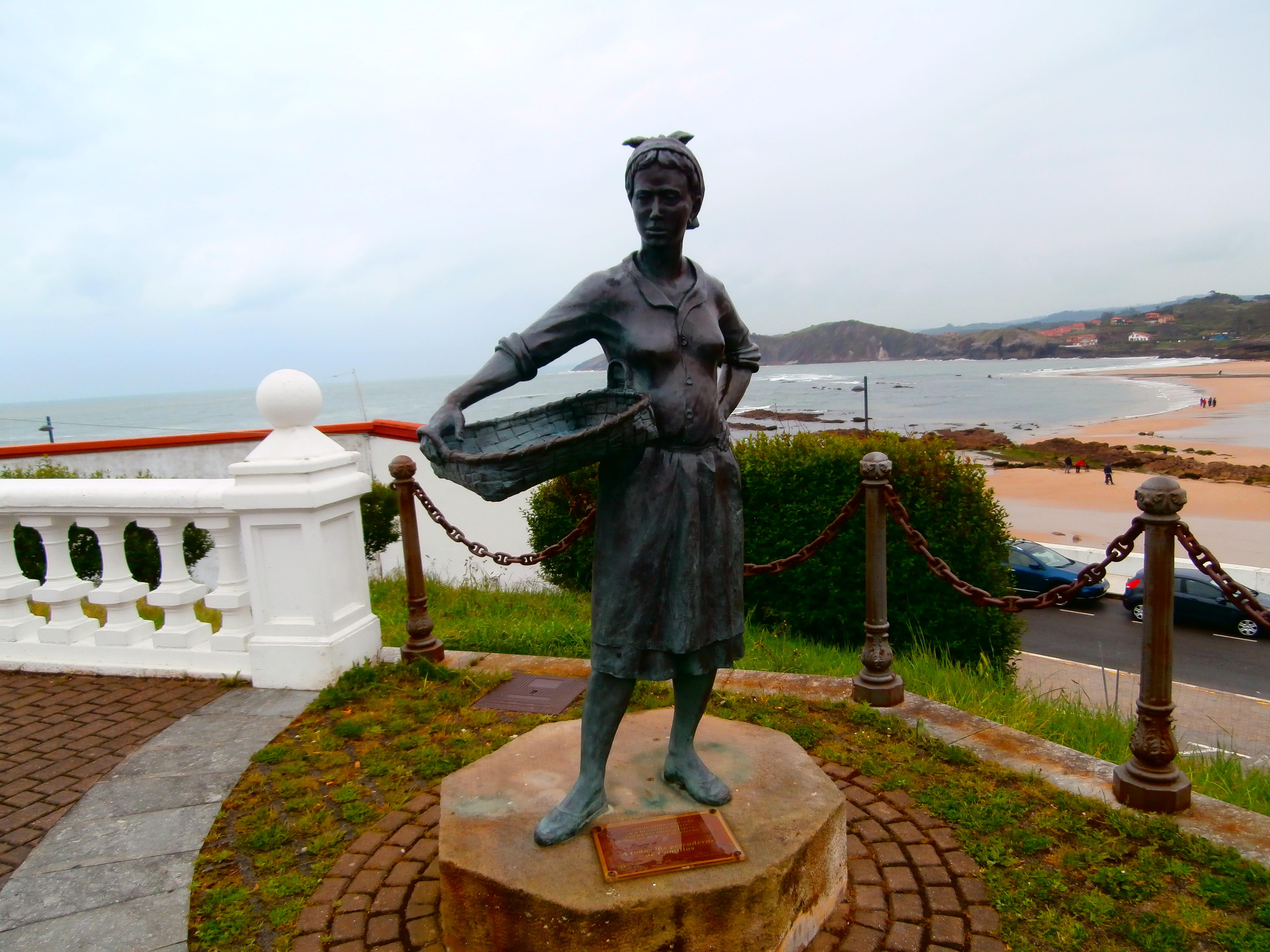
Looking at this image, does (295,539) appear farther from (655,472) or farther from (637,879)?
(637,879)

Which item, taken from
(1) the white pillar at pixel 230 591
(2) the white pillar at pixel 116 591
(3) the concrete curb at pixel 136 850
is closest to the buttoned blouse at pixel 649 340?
(3) the concrete curb at pixel 136 850

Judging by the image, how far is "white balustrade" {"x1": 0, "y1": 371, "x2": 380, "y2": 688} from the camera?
14.8ft

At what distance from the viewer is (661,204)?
2410 millimetres

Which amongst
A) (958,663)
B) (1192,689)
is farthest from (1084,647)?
(958,663)

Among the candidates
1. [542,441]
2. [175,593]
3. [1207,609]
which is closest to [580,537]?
[175,593]

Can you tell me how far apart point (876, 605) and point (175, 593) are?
4.13 meters

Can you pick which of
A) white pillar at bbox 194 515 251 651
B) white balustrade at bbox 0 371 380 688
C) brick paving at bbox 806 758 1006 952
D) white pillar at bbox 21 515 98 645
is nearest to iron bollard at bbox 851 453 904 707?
brick paving at bbox 806 758 1006 952

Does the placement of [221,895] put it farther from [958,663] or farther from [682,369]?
[958,663]

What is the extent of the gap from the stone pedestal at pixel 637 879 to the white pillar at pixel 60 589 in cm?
349

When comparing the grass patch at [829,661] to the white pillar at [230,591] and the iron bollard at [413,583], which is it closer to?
the iron bollard at [413,583]

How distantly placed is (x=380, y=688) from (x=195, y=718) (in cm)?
94

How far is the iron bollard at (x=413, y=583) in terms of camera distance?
4.99 meters

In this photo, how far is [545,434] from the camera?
2.45m

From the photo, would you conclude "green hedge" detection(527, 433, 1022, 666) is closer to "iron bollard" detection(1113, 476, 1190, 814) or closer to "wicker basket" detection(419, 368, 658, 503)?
"iron bollard" detection(1113, 476, 1190, 814)
